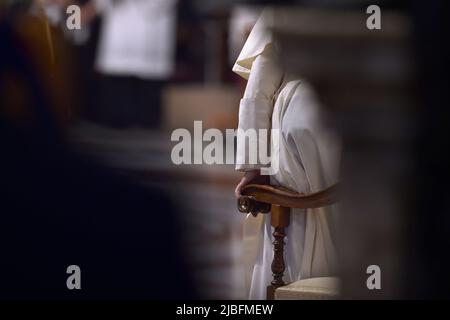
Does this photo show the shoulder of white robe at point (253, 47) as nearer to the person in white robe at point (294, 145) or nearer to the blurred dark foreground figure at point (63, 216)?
the person in white robe at point (294, 145)

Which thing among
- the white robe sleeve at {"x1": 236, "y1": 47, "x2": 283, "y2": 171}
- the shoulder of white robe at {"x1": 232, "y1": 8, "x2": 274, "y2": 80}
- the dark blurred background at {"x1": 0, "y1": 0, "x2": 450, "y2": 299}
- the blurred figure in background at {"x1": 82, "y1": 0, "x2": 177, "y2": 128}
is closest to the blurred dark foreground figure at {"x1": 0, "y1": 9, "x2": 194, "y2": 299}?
the dark blurred background at {"x1": 0, "y1": 0, "x2": 450, "y2": 299}

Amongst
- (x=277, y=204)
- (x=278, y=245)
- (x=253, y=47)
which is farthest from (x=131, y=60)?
(x=278, y=245)

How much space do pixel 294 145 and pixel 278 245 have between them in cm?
33

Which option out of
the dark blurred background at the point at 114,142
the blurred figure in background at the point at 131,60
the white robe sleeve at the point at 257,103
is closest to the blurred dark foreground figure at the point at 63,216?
the dark blurred background at the point at 114,142

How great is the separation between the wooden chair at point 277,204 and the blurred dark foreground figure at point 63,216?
262 millimetres

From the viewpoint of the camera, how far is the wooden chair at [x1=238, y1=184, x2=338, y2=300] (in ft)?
10.0

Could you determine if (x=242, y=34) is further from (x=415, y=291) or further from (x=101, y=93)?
(x=415, y=291)

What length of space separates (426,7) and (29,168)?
5.89ft

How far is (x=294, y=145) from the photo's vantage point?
3.14 meters

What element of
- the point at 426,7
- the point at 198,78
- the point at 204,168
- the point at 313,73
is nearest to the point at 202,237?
the point at 204,168

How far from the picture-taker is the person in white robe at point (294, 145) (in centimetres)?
311

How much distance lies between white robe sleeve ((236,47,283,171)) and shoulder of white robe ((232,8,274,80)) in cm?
2

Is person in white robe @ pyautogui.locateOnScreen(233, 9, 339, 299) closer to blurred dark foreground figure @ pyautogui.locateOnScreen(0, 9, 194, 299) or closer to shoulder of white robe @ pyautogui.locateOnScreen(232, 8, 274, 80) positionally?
shoulder of white robe @ pyautogui.locateOnScreen(232, 8, 274, 80)

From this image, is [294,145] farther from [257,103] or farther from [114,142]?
[114,142]
